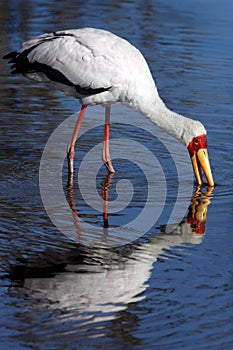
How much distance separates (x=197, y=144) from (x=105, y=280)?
2.49 metres

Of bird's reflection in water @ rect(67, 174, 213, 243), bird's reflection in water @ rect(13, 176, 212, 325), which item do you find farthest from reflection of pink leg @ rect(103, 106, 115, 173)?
bird's reflection in water @ rect(13, 176, 212, 325)

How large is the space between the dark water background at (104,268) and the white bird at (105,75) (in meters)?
0.45

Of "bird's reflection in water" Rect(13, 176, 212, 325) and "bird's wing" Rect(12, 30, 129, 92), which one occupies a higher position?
"bird's wing" Rect(12, 30, 129, 92)

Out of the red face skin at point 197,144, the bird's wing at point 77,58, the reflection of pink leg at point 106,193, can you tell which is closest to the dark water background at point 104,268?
the red face skin at point 197,144

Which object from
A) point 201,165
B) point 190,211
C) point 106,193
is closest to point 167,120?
point 201,165

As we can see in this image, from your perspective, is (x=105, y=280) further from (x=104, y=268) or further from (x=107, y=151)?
(x=107, y=151)

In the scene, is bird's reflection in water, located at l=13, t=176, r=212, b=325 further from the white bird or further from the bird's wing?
the bird's wing

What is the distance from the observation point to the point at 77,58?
811cm

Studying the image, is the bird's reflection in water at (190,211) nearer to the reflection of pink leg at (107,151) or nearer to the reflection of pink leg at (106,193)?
the reflection of pink leg at (106,193)

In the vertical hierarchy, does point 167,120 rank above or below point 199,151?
above

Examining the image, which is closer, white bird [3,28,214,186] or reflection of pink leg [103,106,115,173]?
white bird [3,28,214,186]

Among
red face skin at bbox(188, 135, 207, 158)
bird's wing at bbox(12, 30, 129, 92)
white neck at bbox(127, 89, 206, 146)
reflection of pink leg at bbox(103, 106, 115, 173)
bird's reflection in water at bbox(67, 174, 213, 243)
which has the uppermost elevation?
bird's wing at bbox(12, 30, 129, 92)

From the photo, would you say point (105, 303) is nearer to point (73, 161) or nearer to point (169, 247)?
point (169, 247)

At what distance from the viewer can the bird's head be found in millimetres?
7820
